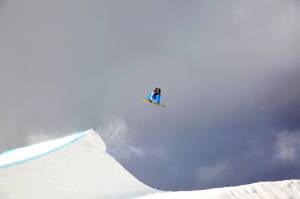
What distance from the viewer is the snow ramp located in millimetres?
29531

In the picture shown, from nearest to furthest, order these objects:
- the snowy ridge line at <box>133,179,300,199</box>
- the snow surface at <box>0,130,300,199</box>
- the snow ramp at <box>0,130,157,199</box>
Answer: the snowy ridge line at <box>133,179,300,199</box> < the snow surface at <box>0,130,300,199</box> < the snow ramp at <box>0,130,157,199</box>

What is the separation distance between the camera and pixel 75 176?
1261 inches

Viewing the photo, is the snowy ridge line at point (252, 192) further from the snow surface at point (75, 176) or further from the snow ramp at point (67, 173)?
the snow ramp at point (67, 173)

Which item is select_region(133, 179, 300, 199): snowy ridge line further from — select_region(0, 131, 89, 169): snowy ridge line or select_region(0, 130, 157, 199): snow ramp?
select_region(0, 131, 89, 169): snowy ridge line

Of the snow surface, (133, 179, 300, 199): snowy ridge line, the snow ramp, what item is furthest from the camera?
the snow ramp

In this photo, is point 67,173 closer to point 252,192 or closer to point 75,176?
point 75,176

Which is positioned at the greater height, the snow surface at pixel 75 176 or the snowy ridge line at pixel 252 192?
the snow surface at pixel 75 176

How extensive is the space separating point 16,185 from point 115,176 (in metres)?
7.73

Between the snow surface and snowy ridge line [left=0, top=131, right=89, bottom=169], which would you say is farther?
snowy ridge line [left=0, top=131, right=89, bottom=169]

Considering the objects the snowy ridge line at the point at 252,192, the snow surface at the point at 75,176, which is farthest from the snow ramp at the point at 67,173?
the snowy ridge line at the point at 252,192

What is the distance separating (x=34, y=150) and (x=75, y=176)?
4.87 m

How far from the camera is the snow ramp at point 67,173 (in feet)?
96.9

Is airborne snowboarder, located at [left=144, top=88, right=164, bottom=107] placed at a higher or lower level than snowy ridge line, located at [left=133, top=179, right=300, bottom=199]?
higher

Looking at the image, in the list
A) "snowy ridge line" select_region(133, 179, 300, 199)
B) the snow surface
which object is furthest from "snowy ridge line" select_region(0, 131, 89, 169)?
"snowy ridge line" select_region(133, 179, 300, 199)
